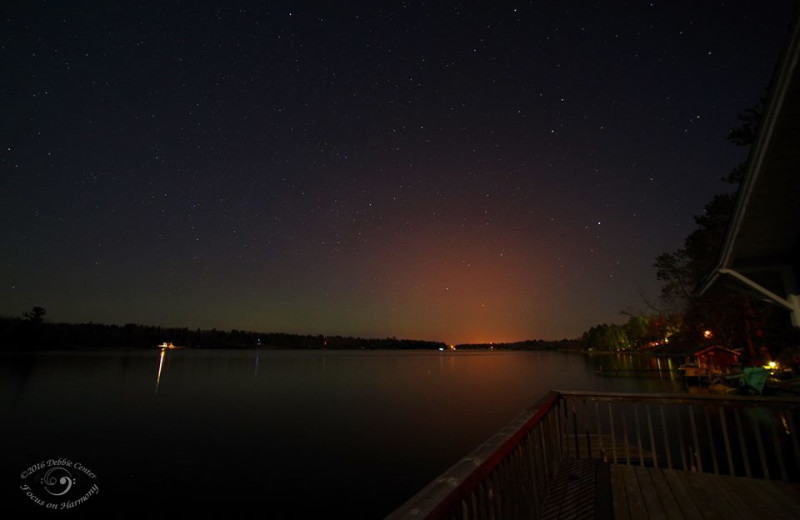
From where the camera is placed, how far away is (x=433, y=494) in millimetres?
1578

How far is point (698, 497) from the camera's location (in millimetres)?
4324

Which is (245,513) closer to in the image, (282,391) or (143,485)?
(143,485)

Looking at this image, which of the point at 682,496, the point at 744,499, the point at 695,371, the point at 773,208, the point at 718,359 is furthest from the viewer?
the point at 695,371

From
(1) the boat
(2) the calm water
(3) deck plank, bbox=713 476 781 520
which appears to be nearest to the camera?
(3) deck plank, bbox=713 476 781 520

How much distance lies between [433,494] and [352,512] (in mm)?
14859

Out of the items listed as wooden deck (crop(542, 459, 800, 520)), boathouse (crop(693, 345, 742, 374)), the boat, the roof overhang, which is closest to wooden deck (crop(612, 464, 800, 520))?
wooden deck (crop(542, 459, 800, 520))

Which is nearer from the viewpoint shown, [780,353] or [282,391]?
[780,353]

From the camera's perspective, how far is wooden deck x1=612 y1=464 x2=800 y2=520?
3.93 m

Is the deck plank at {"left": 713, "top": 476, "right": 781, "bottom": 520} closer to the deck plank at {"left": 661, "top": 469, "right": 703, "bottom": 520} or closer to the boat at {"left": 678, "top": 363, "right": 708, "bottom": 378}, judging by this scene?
the deck plank at {"left": 661, "top": 469, "right": 703, "bottom": 520}

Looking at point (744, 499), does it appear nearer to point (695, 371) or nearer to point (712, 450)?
point (712, 450)

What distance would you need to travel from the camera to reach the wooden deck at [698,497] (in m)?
3.93

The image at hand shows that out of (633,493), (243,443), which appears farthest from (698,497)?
(243,443)

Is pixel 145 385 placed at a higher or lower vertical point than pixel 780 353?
lower

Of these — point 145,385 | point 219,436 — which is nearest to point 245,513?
point 219,436
